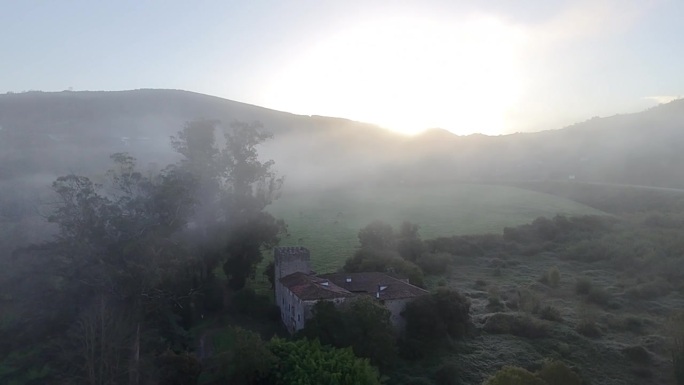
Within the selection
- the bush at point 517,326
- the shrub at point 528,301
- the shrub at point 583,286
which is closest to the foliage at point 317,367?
the bush at point 517,326

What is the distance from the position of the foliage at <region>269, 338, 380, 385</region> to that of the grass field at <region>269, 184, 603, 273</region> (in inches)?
763

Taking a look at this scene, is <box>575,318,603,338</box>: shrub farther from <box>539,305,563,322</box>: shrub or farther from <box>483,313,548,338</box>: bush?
<box>483,313,548,338</box>: bush

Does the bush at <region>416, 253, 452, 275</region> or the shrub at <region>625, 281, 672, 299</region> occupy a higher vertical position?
the bush at <region>416, 253, 452, 275</region>

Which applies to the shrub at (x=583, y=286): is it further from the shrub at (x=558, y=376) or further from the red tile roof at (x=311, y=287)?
the red tile roof at (x=311, y=287)

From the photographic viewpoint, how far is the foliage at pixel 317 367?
24.2 m

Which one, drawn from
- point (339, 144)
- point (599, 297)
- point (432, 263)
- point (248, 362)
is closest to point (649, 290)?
point (599, 297)

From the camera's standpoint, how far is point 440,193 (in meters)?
79.7

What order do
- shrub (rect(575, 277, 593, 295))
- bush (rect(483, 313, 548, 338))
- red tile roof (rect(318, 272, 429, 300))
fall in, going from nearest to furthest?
red tile roof (rect(318, 272, 429, 300)) → bush (rect(483, 313, 548, 338)) → shrub (rect(575, 277, 593, 295))

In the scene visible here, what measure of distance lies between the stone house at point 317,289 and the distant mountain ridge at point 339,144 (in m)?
44.4

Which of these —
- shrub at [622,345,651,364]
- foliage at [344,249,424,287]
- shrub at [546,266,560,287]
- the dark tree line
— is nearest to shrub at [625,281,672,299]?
shrub at [546,266,560,287]

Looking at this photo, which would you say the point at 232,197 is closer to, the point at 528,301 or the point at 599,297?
the point at 528,301

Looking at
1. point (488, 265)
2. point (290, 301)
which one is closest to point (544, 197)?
point (488, 265)

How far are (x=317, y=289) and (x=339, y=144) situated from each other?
255 ft

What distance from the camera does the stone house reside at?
103 ft
